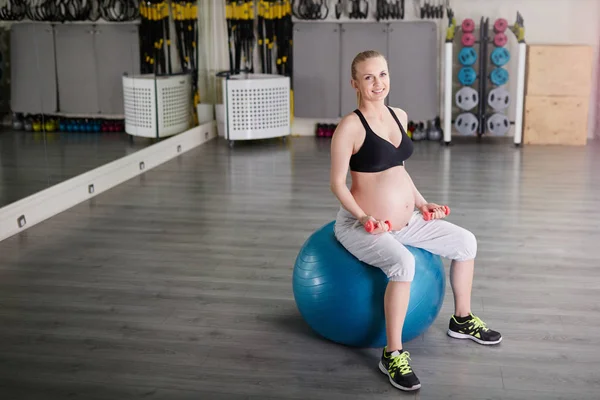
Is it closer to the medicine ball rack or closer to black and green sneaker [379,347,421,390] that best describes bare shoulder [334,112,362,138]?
black and green sneaker [379,347,421,390]

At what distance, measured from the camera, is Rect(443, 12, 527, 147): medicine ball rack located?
7.69 metres

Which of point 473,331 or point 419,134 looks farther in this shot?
point 419,134

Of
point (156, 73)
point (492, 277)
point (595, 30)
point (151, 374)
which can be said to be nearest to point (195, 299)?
point (151, 374)

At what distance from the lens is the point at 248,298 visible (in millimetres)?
3561

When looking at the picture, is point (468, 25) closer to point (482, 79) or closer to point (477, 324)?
point (482, 79)

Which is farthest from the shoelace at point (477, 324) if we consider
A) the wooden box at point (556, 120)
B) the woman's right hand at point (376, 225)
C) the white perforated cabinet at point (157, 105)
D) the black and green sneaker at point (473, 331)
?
the wooden box at point (556, 120)

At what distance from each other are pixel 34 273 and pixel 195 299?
1015 mm

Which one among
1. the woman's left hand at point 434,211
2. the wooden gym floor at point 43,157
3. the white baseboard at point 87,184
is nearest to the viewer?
the woman's left hand at point 434,211

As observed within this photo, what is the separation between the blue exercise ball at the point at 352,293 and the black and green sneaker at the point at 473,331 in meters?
0.14

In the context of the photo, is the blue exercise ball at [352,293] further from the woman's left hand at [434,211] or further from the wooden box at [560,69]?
the wooden box at [560,69]

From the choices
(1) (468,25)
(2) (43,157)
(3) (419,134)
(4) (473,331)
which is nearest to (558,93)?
(1) (468,25)

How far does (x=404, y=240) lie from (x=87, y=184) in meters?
3.54

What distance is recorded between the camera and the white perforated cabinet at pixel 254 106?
7.79 meters

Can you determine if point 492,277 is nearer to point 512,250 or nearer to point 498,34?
point 512,250
